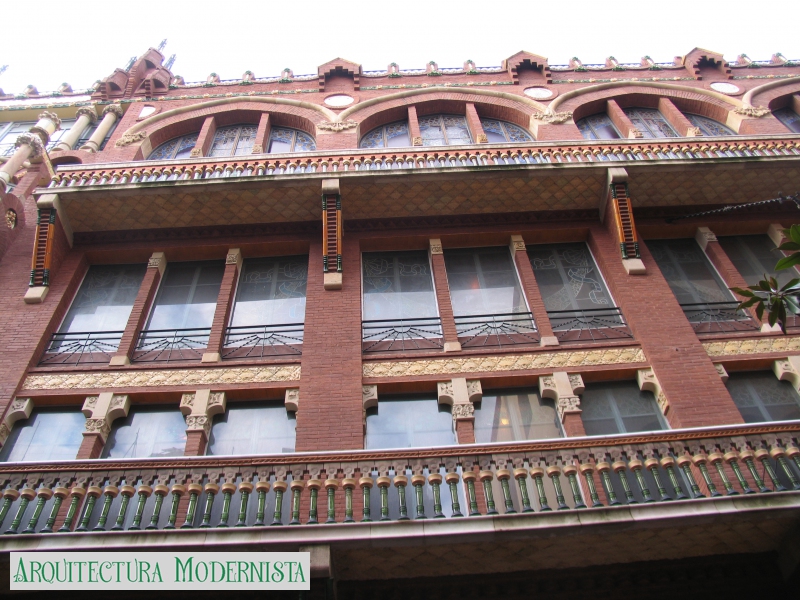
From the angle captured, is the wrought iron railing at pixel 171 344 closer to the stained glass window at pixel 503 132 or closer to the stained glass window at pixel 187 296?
the stained glass window at pixel 187 296

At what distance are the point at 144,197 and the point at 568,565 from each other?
10.0 m

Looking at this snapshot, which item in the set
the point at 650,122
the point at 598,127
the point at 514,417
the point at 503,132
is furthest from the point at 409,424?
the point at 650,122

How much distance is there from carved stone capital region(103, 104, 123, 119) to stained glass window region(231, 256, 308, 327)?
22.3 ft

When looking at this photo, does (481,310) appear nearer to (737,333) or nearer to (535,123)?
(737,333)

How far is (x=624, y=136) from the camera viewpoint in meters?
16.2

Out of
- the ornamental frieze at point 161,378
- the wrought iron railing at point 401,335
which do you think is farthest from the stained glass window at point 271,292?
the ornamental frieze at point 161,378

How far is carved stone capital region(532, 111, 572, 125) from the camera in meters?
16.2

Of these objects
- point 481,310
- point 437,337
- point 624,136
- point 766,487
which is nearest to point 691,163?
point 624,136

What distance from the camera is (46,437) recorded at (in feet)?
34.2

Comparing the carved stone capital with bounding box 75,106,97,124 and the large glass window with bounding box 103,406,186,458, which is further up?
the carved stone capital with bounding box 75,106,97,124

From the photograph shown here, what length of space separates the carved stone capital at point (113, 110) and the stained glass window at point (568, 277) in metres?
11.1

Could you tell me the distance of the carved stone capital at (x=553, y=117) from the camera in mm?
16188

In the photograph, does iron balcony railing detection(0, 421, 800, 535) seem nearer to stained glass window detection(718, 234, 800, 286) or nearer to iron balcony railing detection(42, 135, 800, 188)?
stained glass window detection(718, 234, 800, 286)

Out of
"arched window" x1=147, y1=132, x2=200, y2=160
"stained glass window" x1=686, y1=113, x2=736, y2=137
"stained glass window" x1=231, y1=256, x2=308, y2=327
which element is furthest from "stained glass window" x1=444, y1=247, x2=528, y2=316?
"arched window" x1=147, y1=132, x2=200, y2=160
